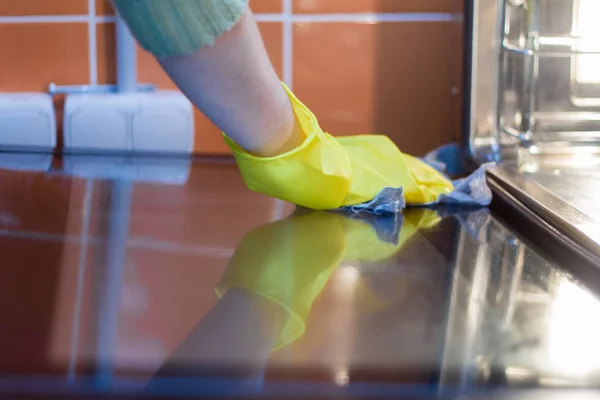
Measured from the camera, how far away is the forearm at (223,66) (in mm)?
445

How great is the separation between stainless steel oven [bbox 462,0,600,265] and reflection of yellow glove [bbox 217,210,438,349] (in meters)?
0.22

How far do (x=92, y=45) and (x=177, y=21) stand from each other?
755 mm

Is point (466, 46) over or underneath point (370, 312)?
over

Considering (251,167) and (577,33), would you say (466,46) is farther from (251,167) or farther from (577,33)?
(251,167)

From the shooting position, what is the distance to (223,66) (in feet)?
1.60

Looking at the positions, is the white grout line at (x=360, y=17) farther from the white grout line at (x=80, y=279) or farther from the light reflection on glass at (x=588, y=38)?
the white grout line at (x=80, y=279)

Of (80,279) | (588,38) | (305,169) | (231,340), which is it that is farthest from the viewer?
(588,38)

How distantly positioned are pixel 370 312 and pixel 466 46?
1.93 feet

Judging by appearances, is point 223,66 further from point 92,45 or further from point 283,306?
point 92,45

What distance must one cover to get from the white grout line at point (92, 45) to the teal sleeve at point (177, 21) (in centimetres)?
73

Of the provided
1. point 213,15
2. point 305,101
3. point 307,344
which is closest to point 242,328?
point 307,344

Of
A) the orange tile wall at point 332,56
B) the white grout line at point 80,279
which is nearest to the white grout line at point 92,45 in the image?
the orange tile wall at point 332,56

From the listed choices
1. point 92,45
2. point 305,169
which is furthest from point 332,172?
point 92,45

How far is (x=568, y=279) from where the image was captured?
20.1 inches
